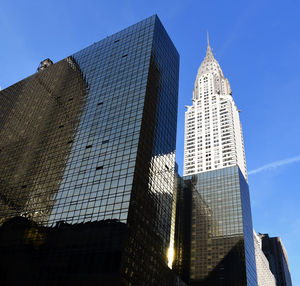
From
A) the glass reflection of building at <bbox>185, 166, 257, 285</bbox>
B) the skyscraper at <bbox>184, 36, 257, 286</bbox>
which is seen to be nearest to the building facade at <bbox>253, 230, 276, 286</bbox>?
the skyscraper at <bbox>184, 36, 257, 286</bbox>

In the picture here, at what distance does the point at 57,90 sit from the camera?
112812 mm

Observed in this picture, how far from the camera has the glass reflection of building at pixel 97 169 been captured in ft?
216

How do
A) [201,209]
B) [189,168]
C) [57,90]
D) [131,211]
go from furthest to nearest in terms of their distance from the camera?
[189,168]
[201,209]
[57,90]
[131,211]

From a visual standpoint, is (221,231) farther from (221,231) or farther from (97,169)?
(97,169)

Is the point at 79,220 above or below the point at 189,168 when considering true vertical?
below

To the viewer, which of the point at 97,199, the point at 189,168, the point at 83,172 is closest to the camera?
the point at 97,199

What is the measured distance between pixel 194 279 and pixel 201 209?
30241 millimetres

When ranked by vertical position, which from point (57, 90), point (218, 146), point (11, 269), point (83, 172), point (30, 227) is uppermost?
point (218, 146)

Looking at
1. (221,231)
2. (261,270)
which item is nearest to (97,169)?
(221,231)

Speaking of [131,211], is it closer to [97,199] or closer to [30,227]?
[97,199]

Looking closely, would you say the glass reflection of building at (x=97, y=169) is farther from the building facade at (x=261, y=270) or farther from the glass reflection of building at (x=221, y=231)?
the building facade at (x=261, y=270)

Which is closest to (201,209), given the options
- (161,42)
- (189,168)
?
(189,168)

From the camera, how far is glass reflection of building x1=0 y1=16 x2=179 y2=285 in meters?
65.8

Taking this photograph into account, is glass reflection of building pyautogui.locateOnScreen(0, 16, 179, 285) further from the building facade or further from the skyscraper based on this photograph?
the building facade
